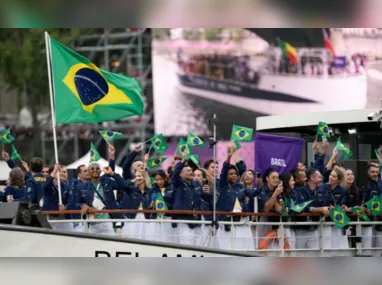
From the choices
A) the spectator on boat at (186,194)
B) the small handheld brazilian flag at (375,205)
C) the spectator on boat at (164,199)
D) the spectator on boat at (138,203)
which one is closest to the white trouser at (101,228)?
the spectator on boat at (138,203)

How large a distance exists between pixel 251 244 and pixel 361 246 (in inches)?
56.5

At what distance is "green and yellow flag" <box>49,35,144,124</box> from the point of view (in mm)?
13086

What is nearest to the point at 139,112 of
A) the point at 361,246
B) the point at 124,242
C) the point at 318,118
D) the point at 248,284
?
the point at 318,118

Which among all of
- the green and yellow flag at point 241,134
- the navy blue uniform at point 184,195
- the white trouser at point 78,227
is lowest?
the white trouser at point 78,227

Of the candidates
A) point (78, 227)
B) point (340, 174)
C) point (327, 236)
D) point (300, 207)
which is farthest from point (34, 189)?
point (340, 174)

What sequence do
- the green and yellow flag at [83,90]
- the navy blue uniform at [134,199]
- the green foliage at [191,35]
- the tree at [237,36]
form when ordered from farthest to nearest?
the tree at [237,36] → the green foliage at [191,35] → the green and yellow flag at [83,90] → the navy blue uniform at [134,199]

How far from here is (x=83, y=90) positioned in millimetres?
13172

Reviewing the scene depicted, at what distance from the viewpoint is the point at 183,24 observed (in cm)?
469

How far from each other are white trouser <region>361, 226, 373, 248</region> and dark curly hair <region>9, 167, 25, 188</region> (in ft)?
13.1

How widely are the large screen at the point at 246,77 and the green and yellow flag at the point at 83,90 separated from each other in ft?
68.0

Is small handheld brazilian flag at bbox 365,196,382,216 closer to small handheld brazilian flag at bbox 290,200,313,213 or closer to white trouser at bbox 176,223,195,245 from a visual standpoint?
small handheld brazilian flag at bbox 290,200,313,213

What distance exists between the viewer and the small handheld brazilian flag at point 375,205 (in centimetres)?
1200

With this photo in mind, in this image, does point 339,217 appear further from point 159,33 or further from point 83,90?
point 159,33

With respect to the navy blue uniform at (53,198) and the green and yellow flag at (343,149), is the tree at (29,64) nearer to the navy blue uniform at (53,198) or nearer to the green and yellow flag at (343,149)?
the navy blue uniform at (53,198)
